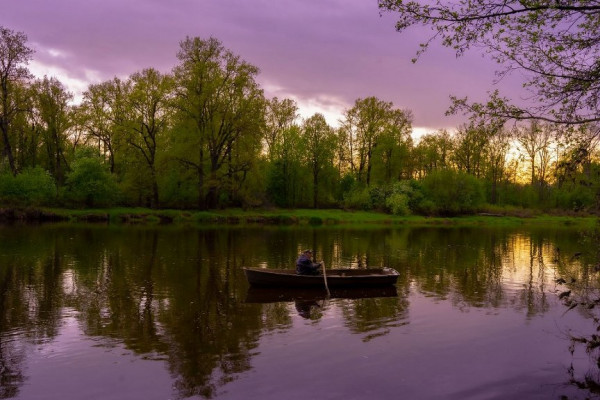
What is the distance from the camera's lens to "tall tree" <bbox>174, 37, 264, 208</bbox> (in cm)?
5412

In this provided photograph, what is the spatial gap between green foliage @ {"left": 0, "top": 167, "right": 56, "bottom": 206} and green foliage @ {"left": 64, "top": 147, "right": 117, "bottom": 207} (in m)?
2.95

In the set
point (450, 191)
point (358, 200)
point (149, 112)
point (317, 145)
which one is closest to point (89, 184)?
point (149, 112)

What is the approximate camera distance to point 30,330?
1310 cm

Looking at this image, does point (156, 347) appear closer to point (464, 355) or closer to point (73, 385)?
point (73, 385)

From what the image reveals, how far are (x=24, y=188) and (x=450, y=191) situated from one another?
5281cm

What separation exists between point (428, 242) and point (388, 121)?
36.1m

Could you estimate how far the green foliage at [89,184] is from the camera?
53.1m

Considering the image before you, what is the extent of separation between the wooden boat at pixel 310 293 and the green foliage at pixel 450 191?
51240 mm

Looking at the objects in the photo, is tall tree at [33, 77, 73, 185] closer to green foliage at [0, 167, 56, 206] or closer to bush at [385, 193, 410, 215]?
green foliage at [0, 167, 56, 206]

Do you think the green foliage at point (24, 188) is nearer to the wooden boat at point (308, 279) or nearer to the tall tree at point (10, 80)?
the tall tree at point (10, 80)

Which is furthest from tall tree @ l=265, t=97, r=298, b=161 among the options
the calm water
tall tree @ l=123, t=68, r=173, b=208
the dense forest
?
the calm water

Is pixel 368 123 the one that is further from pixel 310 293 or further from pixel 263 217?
pixel 310 293

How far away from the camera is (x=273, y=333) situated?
44.8ft

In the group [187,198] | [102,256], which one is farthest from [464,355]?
[187,198]
